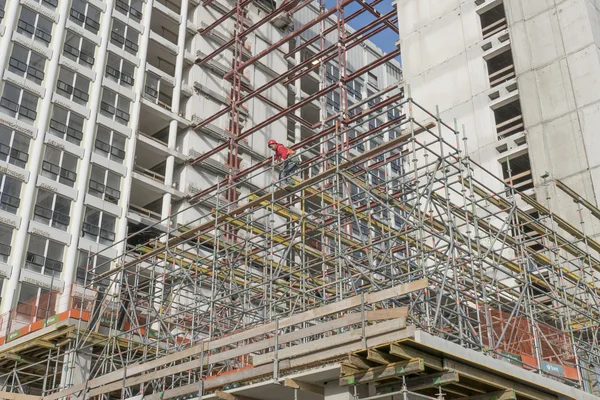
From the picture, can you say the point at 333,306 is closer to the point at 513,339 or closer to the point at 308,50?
the point at 513,339

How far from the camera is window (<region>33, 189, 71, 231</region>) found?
36.6 metres

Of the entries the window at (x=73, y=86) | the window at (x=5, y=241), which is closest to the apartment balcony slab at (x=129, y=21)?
the window at (x=73, y=86)

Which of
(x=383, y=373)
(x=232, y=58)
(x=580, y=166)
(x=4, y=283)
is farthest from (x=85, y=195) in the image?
(x=383, y=373)

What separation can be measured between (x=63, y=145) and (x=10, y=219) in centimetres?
535

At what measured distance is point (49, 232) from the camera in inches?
1425

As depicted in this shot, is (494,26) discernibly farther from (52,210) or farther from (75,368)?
(75,368)

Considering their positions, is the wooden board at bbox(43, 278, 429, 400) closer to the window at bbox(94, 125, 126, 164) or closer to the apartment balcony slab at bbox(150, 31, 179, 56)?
the window at bbox(94, 125, 126, 164)

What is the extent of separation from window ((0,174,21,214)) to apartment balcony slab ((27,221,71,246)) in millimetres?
1089

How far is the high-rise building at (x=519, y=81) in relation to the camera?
3300 centimetres

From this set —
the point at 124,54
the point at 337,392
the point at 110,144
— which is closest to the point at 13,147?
the point at 110,144

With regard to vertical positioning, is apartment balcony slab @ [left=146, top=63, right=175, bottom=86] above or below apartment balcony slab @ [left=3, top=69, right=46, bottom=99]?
above

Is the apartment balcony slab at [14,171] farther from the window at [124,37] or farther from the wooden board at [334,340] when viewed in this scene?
the wooden board at [334,340]

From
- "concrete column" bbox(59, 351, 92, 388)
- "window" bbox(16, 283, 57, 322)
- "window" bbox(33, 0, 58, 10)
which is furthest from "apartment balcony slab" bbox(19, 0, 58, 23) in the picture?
"concrete column" bbox(59, 351, 92, 388)

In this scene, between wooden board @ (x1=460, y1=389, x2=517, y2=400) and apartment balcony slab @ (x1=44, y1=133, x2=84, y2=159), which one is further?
apartment balcony slab @ (x1=44, y1=133, x2=84, y2=159)
